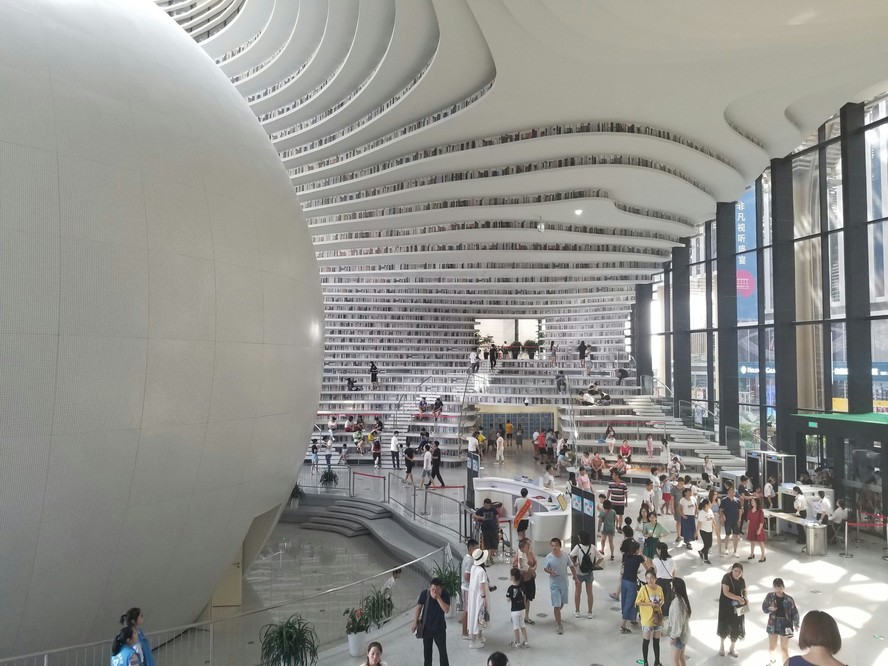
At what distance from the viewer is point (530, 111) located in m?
13.3

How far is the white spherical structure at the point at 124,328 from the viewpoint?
4.68 meters

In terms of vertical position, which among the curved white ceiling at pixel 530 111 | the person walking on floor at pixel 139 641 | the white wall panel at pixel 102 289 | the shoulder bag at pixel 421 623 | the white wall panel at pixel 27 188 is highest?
the curved white ceiling at pixel 530 111

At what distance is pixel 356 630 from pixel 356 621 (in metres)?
0.09

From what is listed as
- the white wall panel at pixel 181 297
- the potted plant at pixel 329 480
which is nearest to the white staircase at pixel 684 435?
the potted plant at pixel 329 480

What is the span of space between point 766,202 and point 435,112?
11699 millimetres

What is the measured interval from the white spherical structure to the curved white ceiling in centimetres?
566

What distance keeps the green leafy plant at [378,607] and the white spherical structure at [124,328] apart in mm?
1626

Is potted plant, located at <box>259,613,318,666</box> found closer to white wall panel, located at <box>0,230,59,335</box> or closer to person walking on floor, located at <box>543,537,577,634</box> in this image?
person walking on floor, located at <box>543,537,577,634</box>

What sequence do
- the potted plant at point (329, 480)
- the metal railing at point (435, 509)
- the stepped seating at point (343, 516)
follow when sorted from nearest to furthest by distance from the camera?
1. the metal railing at point (435, 509)
2. the stepped seating at point (343, 516)
3. the potted plant at point (329, 480)

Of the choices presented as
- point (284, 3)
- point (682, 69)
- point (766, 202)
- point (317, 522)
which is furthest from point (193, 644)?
point (766, 202)

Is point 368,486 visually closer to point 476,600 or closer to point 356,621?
point 356,621

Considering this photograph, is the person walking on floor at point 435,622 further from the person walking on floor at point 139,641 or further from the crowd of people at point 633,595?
the person walking on floor at point 139,641

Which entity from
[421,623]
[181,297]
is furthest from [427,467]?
[181,297]

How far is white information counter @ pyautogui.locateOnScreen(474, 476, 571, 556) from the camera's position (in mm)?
10320
